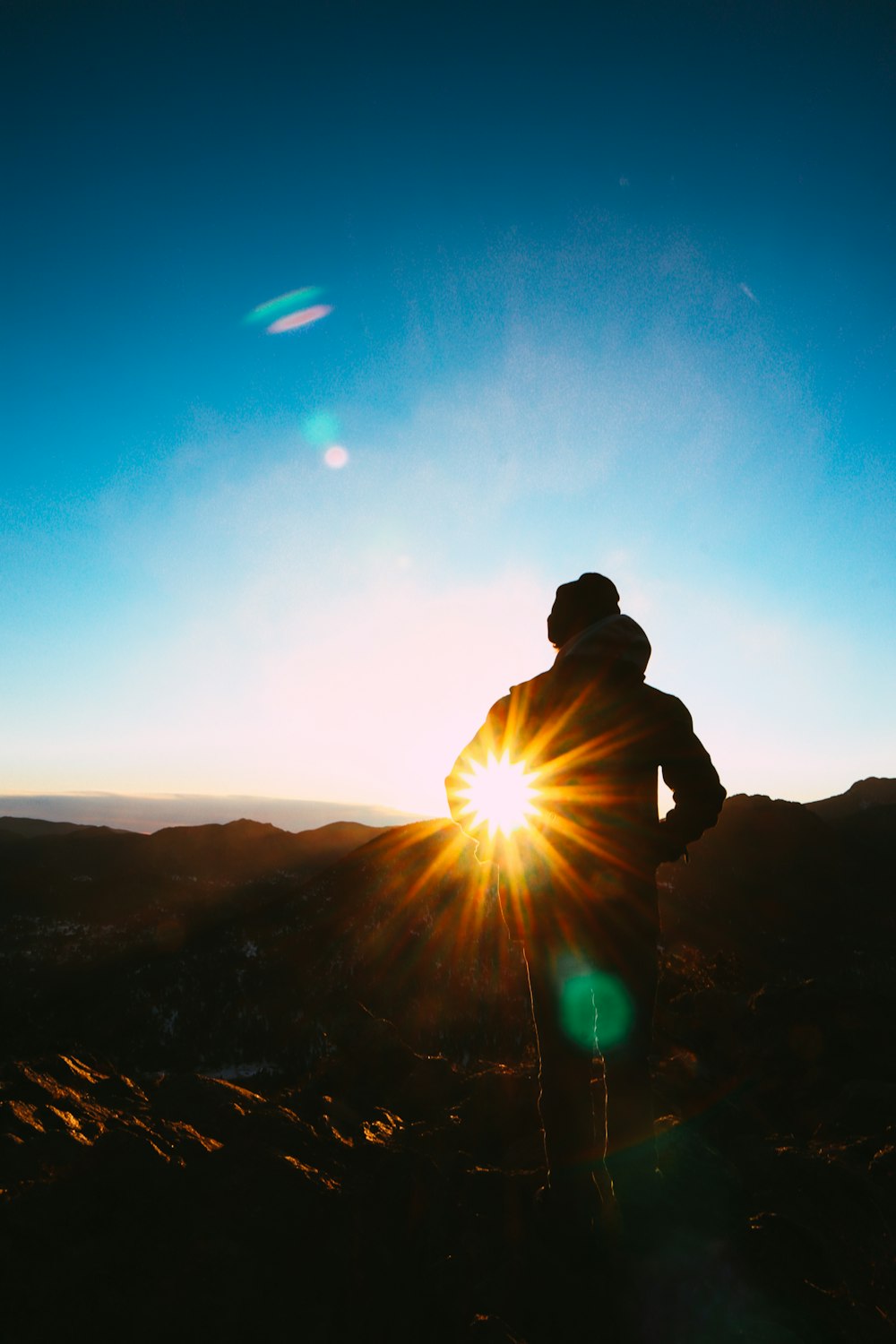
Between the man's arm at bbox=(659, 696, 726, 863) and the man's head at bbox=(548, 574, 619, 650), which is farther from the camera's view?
the man's head at bbox=(548, 574, 619, 650)

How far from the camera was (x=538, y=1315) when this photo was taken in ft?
8.70

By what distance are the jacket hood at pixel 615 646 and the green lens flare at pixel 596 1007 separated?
70.3 inches

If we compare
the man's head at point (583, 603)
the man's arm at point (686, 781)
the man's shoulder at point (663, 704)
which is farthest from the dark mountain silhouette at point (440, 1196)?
the man's head at point (583, 603)

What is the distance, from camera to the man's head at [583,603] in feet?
13.2

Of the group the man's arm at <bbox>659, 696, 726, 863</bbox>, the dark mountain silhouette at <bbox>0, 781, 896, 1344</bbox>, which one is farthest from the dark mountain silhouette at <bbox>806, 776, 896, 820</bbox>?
the man's arm at <bbox>659, 696, 726, 863</bbox>

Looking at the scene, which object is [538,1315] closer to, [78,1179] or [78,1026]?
[78,1179]

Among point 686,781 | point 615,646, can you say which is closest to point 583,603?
point 615,646

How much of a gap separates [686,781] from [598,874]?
0.81 meters

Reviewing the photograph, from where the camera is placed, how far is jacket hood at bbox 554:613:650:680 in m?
Answer: 3.57

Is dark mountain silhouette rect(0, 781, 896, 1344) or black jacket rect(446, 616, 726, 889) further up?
black jacket rect(446, 616, 726, 889)

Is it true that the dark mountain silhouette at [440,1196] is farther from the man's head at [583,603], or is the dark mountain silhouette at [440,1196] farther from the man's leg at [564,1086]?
the man's head at [583,603]

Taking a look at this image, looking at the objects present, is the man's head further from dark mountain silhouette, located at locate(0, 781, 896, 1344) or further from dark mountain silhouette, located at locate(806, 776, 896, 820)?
dark mountain silhouette, located at locate(806, 776, 896, 820)

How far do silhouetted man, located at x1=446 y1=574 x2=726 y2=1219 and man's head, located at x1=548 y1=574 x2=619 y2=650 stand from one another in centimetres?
28

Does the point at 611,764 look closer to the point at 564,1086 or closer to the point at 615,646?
the point at 615,646
